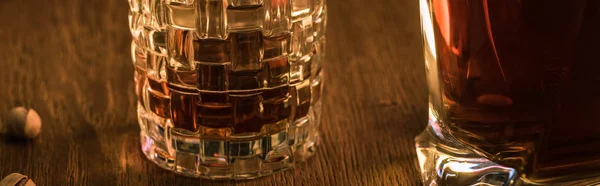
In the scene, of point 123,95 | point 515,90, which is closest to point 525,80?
point 515,90

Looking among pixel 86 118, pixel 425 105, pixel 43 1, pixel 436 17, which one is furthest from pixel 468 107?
pixel 43 1

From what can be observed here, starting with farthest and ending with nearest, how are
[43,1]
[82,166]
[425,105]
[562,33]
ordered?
[43,1], [425,105], [82,166], [562,33]

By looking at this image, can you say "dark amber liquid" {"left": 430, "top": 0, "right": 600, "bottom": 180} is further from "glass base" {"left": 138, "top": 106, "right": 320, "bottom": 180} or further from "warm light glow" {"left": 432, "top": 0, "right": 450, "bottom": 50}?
"glass base" {"left": 138, "top": 106, "right": 320, "bottom": 180}

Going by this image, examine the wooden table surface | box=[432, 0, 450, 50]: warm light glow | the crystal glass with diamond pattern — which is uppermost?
box=[432, 0, 450, 50]: warm light glow

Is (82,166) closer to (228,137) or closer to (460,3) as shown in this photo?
(228,137)

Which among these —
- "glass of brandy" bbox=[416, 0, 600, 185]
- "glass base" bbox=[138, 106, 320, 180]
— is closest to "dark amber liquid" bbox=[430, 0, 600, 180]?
"glass of brandy" bbox=[416, 0, 600, 185]

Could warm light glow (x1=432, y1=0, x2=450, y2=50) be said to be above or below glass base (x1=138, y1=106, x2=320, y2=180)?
above

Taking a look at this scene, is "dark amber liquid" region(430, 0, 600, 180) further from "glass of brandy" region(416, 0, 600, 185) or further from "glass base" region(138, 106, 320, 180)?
"glass base" region(138, 106, 320, 180)
